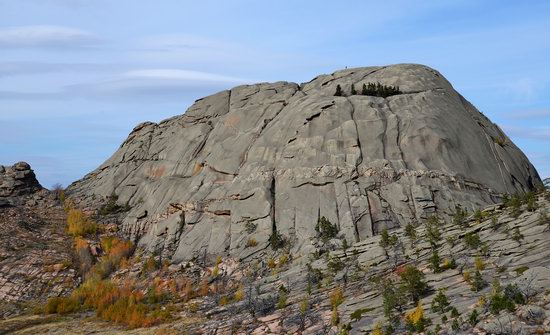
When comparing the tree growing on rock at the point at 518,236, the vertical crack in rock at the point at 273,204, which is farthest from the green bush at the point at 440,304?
the vertical crack in rock at the point at 273,204

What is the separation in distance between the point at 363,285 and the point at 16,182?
33451mm

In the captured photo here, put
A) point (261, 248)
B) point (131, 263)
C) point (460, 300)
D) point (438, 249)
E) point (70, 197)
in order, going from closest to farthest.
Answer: point (460, 300) → point (438, 249) → point (261, 248) → point (131, 263) → point (70, 197)

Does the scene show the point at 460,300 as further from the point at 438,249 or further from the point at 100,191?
the point at 100,191

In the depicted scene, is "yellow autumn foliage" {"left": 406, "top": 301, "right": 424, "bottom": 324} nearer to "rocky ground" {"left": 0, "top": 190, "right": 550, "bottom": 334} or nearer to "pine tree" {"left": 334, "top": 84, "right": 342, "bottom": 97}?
"rocky ground" {"left": 0, "top": 190, "right": 550, "bottom": 334}

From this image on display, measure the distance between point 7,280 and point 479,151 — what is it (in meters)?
32.0

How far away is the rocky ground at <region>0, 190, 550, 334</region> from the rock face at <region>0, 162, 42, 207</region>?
18029mm

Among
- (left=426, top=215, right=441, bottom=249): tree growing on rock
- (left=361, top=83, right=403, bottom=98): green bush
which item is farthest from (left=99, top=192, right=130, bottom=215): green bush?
(left=426, top=215, right=441, bottom=249): tree growing on rock

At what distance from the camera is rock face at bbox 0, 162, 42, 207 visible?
161 ft

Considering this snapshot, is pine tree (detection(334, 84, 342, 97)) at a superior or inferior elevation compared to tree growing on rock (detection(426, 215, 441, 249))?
superior

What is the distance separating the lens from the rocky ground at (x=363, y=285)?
72.8ft

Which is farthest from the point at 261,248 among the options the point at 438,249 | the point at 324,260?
the point at 438,249

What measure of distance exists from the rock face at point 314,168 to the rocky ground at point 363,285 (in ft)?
8.69

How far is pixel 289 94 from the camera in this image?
170ft

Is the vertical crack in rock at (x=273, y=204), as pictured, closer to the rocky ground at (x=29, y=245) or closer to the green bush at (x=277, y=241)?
the green bush at (x=277, y=241)
